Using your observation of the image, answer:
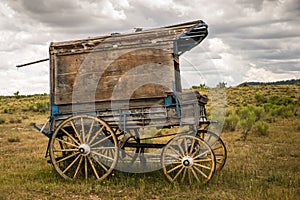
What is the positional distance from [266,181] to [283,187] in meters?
0.53

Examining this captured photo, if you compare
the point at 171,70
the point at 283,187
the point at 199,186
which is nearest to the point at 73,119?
the point at 171,70

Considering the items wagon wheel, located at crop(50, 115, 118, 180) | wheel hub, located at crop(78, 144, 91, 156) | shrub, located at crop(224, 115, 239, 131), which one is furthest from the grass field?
shrub, located at crop(224, 115, 239, 131)

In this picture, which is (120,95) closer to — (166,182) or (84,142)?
(84,142)

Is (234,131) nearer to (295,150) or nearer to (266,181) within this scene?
(295,150)

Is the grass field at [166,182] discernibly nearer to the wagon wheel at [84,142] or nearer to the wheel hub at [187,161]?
the wagon wheel at [84,142]

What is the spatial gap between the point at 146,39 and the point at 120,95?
129cm

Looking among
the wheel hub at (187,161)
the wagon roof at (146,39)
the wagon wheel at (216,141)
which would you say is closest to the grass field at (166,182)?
the wagon wheel at (216,141)

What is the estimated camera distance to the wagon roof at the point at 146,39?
24.6 feet

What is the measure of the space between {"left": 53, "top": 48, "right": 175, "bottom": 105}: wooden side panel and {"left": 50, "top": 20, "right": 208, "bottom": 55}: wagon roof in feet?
0.41

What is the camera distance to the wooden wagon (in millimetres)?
7500

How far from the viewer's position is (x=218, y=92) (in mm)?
37281

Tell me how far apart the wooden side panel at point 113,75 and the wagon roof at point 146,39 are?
126 millimetres

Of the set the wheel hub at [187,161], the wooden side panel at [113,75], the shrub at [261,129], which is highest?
the wooden side panel at [113,75]

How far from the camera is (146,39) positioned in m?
7.68
